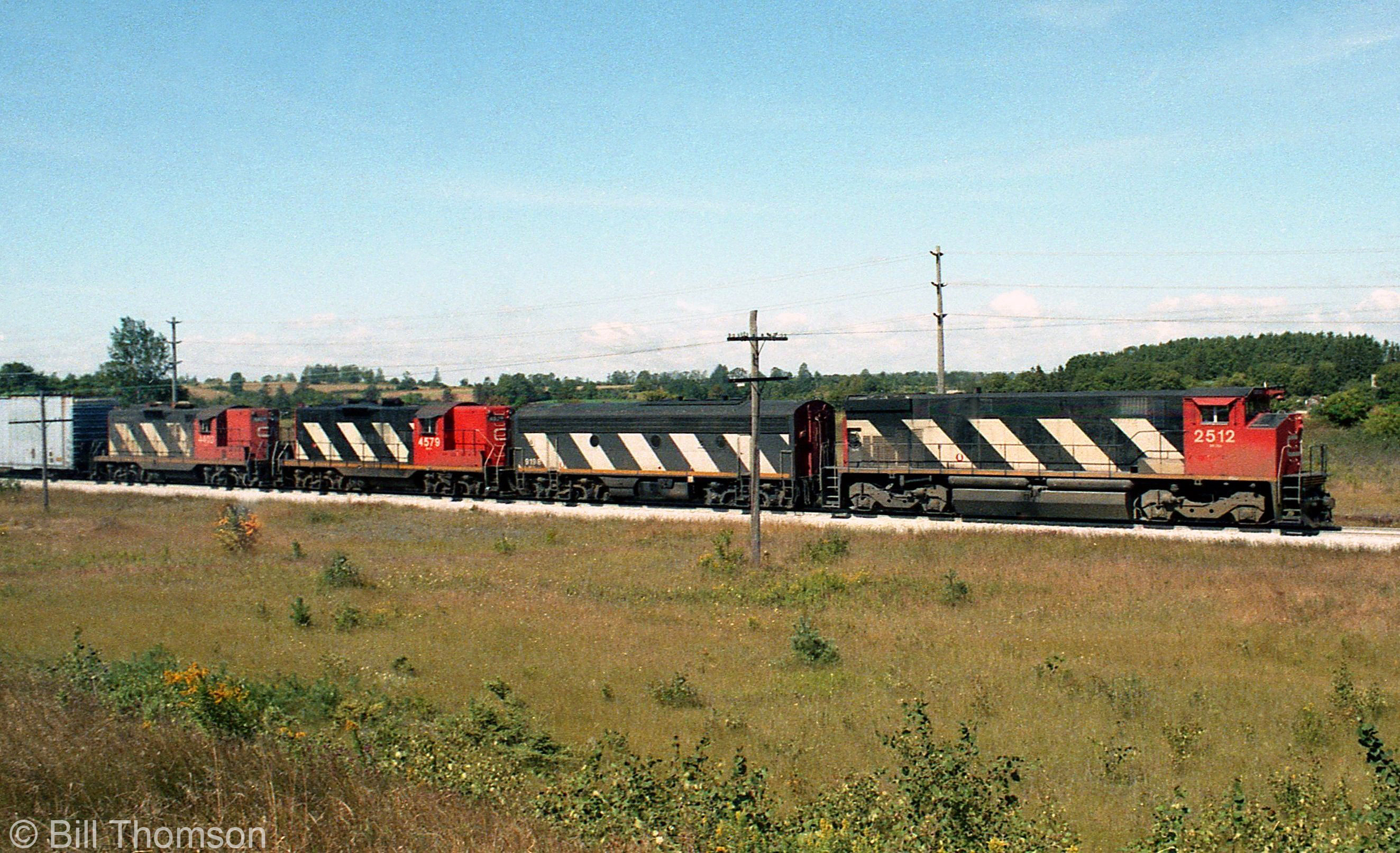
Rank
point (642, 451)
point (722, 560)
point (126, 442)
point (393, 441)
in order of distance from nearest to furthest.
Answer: point (722, 560), point (642, 451), point (393, 441), point (126, 442)

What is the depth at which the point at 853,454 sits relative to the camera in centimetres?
2883

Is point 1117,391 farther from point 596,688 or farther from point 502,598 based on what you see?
point 596,688

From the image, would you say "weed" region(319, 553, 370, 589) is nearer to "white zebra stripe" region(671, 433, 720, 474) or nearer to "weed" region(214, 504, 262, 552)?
"weed" region(214, 504, 262, 552)

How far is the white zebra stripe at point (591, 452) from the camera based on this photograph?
3297 centimetres

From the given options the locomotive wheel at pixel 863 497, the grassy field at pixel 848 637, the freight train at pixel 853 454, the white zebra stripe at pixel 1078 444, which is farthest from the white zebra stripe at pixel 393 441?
the white zebra stripe at pixel 1078 444

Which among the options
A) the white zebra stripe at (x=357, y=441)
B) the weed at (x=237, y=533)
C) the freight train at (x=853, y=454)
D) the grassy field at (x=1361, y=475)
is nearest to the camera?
the freight train at (x=853, y=454)

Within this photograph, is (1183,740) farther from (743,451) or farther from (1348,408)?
(1348,408)

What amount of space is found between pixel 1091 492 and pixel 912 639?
42.7ft

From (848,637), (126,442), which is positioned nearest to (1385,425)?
(848,637)

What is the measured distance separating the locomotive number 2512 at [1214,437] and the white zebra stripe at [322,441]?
1226 inches

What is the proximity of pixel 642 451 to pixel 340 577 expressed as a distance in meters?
14.1

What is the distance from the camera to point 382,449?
127ft

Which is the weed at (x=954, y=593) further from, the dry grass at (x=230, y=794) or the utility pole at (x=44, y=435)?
the utility pole at (x=44, y=435)

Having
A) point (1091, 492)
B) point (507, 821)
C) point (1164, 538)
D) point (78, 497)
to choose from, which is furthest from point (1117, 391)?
point (78, 497)
